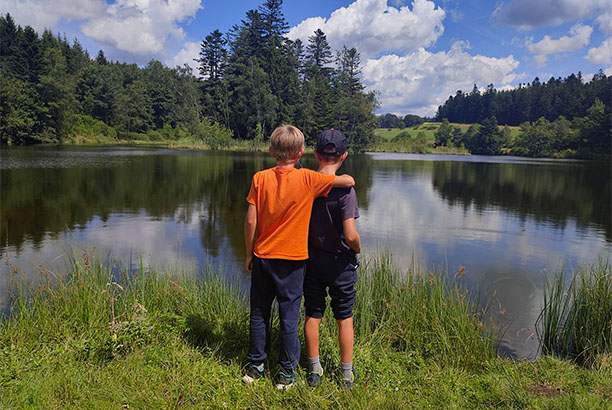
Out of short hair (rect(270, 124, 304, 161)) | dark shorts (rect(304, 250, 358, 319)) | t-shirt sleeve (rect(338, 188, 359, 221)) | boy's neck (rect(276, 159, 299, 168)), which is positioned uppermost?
short hair (rect(270, 124, 304, 161))

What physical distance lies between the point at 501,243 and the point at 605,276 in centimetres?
594

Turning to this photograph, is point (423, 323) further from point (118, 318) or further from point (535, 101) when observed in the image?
point (535, 101)

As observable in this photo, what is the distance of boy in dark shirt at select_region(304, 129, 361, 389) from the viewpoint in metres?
2.97

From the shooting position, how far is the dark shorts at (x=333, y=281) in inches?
118

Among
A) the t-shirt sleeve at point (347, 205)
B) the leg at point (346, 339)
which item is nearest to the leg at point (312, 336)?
the leg at point (346, 339)

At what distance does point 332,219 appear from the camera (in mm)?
3023

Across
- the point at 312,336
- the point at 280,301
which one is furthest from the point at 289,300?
the point at 312,336

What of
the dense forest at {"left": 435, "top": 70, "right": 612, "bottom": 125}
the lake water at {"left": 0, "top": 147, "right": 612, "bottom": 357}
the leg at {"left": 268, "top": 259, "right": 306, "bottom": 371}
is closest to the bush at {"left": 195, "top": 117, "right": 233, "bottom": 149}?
the lake water at {"left": 0, "top": 147, "right": 612, "bottom": 357}

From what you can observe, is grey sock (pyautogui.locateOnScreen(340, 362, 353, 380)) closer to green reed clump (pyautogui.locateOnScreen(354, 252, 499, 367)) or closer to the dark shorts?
the dark shorts

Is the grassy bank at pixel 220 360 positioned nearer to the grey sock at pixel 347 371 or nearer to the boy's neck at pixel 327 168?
the grey sock at pixel 347 371

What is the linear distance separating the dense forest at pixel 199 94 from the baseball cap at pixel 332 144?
53.4 meters

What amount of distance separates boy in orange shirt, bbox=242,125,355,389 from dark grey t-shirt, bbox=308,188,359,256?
10 cm

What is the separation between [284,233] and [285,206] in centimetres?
19

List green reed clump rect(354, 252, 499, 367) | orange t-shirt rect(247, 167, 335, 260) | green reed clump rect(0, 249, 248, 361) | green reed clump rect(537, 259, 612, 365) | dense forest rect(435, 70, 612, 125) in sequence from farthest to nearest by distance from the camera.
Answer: dense forest rect(435, 70, 612, 125) → green reed clump rect(537, 259, 612, 365) → green reed clump rect(354, 252, 499, 367) → green reed clump rect(0, 249, 248, 361) → orange t-shirt rect(247, 167, 335, 260)
